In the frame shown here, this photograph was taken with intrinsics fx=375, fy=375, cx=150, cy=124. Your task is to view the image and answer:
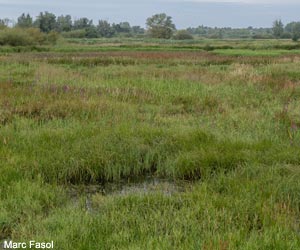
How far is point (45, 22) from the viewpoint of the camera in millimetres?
92438

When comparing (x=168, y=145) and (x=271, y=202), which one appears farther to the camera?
(x=168, y=145)

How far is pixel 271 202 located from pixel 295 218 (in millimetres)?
332

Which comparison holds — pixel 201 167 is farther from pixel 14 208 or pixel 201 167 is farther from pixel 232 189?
pixel 14 208

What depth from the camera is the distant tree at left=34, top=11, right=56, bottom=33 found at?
91938 millimetres

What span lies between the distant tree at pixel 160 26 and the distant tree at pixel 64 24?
25.6 m

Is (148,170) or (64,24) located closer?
(148,170)

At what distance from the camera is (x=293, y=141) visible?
742 centimetres

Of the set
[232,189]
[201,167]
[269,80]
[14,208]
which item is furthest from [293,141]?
[269,80]

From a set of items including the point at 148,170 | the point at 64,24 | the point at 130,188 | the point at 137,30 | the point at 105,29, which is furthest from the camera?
the point at 137,30

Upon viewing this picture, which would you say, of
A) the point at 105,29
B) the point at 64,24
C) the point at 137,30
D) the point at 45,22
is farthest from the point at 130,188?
the point at 137,30

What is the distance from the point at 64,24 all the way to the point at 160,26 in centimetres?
3011

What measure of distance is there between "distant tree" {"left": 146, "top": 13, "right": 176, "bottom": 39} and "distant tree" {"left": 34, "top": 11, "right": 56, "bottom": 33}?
35746 mm

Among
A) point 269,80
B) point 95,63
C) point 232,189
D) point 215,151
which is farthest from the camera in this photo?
point 95,63

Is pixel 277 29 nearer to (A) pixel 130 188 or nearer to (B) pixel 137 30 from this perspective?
(B) pixel 137 30
